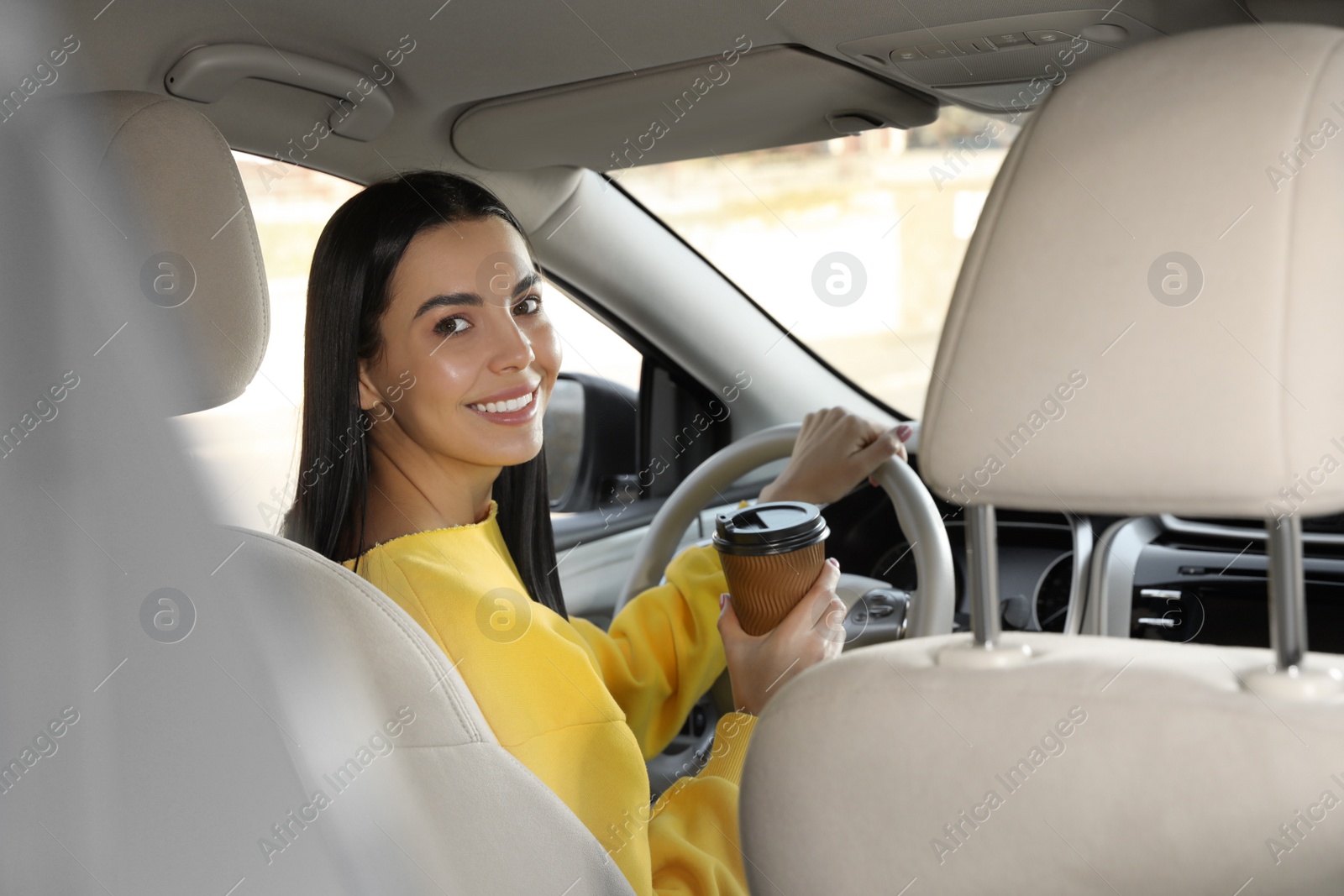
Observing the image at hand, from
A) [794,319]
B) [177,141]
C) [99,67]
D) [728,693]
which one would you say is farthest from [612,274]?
[177,141]

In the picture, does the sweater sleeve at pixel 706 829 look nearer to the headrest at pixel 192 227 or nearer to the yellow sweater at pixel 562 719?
the yellow sweater at pixel 562 719

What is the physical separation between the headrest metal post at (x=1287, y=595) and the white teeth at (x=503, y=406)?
1.04 metres

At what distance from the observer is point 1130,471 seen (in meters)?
0.84

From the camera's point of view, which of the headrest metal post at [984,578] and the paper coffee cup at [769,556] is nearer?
the headrest metal post at [984,578]

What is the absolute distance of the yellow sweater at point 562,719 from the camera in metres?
1.33

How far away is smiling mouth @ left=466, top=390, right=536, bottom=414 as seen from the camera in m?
1.61

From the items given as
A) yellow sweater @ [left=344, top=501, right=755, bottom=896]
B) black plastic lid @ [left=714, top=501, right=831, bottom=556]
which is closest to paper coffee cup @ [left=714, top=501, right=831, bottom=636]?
black plastic lid @ [left=714, top=501, right=831, bottom=556]

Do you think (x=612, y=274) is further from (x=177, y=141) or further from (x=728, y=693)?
(x=177, y=141)

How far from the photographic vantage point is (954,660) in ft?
3.19

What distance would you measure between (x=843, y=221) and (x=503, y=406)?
4562 millimetres

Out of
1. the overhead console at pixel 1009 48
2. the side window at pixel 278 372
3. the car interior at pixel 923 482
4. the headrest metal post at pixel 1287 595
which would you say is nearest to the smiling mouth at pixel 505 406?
the side window at pixel 278 372

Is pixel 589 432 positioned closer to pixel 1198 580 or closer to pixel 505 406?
pixel 505 406

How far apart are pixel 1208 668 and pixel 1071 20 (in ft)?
2.88

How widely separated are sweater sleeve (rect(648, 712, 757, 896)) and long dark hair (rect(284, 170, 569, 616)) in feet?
1.77
